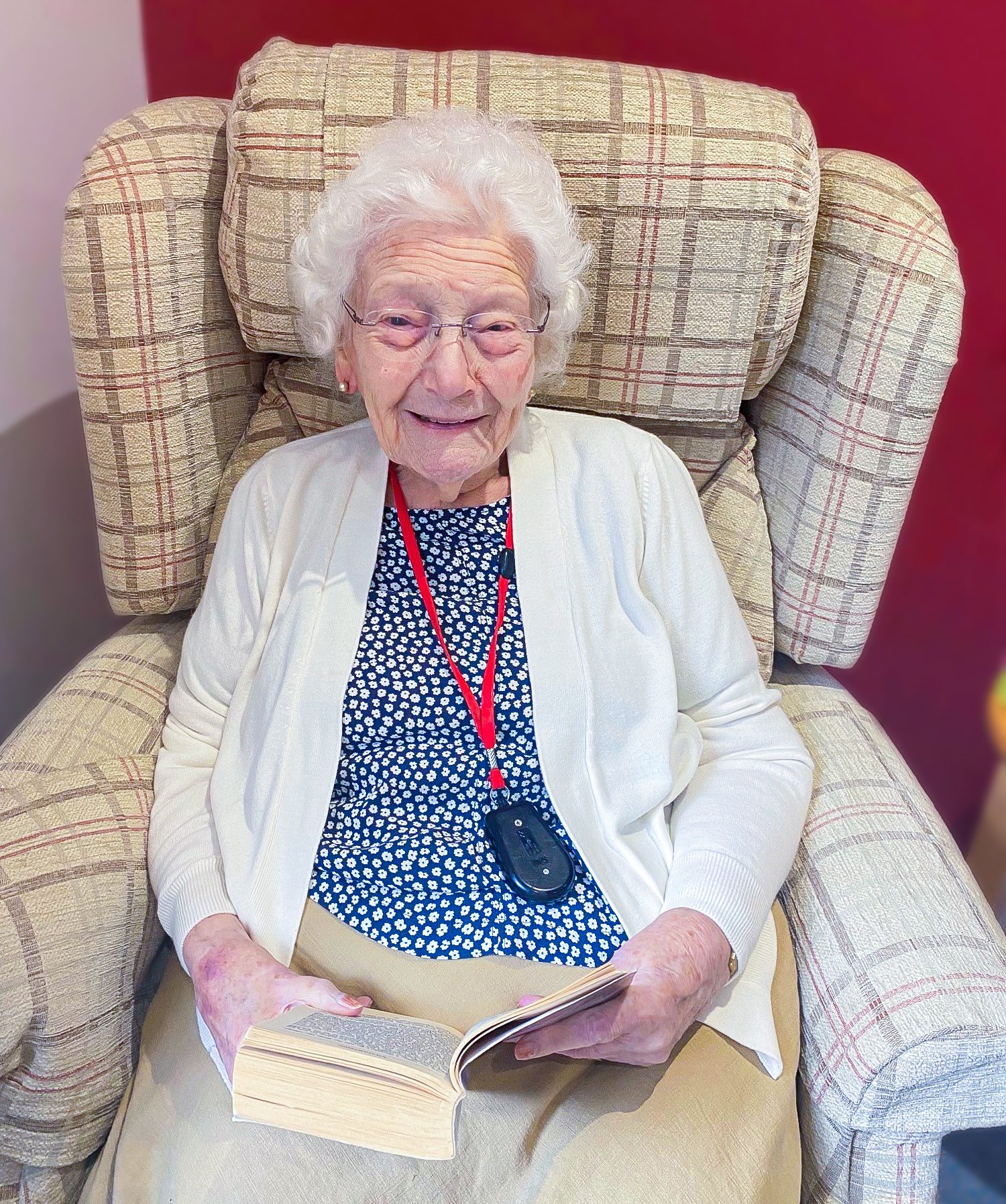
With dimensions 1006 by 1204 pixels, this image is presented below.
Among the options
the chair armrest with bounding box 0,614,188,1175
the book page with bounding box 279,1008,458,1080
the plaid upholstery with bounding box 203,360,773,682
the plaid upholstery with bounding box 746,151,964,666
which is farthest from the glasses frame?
the book page with bounding box 279,1008,458,1080

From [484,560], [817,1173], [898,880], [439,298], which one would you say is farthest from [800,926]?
[439,298]

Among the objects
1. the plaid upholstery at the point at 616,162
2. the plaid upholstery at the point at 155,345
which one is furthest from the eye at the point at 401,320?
the plaid upholstery at the point at 155,345

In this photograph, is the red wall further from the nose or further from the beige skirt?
the beige skirt

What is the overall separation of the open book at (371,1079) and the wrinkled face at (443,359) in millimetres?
585

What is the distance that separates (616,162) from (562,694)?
61cm

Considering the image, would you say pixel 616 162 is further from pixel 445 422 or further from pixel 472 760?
pixel 472 760

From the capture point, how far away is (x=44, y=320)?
177 cm

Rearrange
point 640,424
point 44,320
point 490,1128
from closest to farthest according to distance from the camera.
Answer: point 490,1128
point 640,424
point 44,320

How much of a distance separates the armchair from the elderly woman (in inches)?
2.4

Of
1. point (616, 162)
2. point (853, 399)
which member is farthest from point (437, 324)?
point (853, 399)

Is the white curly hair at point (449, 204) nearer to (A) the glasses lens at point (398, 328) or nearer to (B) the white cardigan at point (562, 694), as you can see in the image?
(A) the glasses lens at point (398, 328)

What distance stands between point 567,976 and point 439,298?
27.8 inches

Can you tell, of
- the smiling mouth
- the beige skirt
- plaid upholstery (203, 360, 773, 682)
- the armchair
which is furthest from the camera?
plaid upholstery (203, 360, 773, 682)

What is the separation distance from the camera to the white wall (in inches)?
64.0
